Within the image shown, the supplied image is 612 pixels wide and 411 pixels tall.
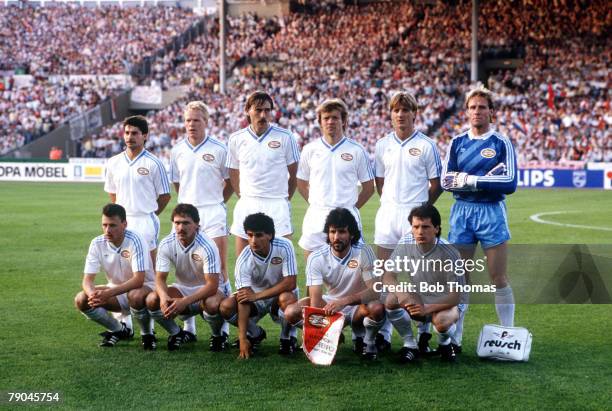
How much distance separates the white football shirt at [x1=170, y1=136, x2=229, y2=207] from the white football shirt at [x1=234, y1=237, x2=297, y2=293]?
1422mm

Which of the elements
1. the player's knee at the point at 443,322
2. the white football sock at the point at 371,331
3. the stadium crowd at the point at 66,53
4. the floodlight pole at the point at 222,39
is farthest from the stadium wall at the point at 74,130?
the player's knee at the point at 443,322

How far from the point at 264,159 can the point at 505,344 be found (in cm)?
266

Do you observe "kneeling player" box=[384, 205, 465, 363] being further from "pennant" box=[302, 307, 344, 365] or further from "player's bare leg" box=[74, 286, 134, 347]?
"player's bare leg" box=[74, 286, 134, 347]

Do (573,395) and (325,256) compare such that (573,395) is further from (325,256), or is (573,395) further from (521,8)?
(521,8)

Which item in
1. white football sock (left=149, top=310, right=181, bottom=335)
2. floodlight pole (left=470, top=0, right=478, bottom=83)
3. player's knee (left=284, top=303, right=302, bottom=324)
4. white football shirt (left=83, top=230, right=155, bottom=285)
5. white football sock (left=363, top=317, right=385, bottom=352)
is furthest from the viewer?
floodlight pole (left=470, top=0, right=478, bottom=83)

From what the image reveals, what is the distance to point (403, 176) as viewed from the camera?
684 cm

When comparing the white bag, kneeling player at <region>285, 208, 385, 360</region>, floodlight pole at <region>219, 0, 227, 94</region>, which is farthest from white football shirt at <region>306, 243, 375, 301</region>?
floodlight pole at <region>219, 0, 227, 94</region>

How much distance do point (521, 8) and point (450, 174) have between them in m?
32.5

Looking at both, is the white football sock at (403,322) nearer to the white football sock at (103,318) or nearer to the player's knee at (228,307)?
the player's knee at (228,307)

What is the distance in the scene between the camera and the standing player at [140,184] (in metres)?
7.72

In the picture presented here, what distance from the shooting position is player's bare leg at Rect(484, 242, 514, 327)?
6.31 m

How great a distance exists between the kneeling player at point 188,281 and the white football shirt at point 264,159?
1.06 meters

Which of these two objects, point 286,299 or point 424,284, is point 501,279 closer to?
point 424,284

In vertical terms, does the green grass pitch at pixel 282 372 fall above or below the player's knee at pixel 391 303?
below
